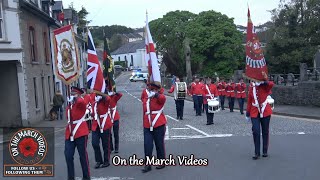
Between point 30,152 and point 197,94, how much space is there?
39.3ft

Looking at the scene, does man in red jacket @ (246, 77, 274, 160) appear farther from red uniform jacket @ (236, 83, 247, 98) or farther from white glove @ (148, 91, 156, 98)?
red uniform jacket @ (236, 83, 247, 98)

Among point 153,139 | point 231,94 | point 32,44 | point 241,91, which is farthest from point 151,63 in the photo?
point 32,44

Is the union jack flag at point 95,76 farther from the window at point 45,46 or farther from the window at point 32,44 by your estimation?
the window at point 45,46

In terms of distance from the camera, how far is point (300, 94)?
22750 millimetres

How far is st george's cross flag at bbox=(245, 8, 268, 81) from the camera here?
9.98 metres

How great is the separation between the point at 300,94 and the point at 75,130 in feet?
55.4

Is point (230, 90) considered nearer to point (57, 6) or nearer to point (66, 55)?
point (66, 55)

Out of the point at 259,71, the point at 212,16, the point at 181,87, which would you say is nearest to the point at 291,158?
the point at 259,71

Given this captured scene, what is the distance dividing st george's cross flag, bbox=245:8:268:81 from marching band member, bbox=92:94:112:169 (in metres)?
3.33

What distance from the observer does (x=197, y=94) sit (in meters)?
21.0

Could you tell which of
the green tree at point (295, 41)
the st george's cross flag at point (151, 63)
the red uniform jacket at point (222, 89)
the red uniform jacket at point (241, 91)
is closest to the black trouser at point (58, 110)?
the red uniform jacket at point (222, 89)

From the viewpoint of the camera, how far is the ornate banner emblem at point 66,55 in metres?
8.57

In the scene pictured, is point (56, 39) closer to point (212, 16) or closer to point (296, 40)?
point (296, 40)

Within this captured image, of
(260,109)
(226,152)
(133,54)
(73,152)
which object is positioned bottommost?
(226,152)
